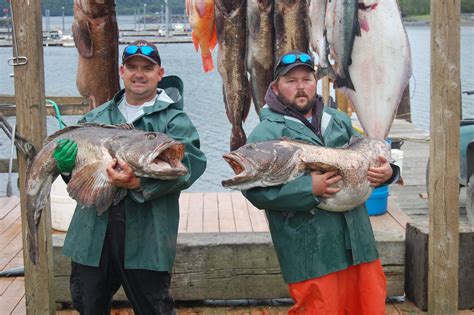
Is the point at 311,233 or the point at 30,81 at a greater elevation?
the point at 30,81

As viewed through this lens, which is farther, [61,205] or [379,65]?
[61,205]

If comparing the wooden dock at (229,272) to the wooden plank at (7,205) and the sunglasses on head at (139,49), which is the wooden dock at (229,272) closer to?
the sunglasses on head at (139,49)

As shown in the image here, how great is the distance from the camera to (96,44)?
13.3 feet

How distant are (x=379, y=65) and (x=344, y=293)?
108cm

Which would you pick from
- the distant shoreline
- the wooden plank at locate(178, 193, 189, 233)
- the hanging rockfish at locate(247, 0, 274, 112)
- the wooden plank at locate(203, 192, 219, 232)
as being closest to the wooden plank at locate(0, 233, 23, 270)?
the wooden plank at locate(178, 193, 189, 233)

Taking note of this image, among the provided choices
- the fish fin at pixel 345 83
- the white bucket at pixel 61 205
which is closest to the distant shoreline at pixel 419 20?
the fish fin at pixel 345 83

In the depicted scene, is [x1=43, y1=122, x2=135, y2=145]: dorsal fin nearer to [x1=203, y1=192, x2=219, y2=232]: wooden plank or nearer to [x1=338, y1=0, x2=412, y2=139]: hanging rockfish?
[x1=338, y1=0, x2=412, y2=139]: hanging rockfish

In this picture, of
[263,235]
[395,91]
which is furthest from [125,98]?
[263,235]

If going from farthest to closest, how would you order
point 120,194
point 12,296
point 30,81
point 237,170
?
point 12,296 → point 30,81 → point 120,194 → point 237,170

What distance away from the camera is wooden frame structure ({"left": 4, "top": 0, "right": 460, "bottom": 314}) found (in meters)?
3.86

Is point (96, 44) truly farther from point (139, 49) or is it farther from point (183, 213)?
point (183, 213)

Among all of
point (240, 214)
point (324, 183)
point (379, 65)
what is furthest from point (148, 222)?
point (240, 214)

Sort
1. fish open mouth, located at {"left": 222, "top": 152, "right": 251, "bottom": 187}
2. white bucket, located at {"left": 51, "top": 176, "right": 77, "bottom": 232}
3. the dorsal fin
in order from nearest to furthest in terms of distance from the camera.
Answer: fish open mouth, located at {"left": 222, "top": 152, "right": 251, "bottom": 187} → the dorsal fin → white bucket, located at {"left": 51, "top": 176, "right": 77, "bottom": 232}

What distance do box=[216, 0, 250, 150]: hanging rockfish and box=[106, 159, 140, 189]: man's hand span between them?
0.81 meters
